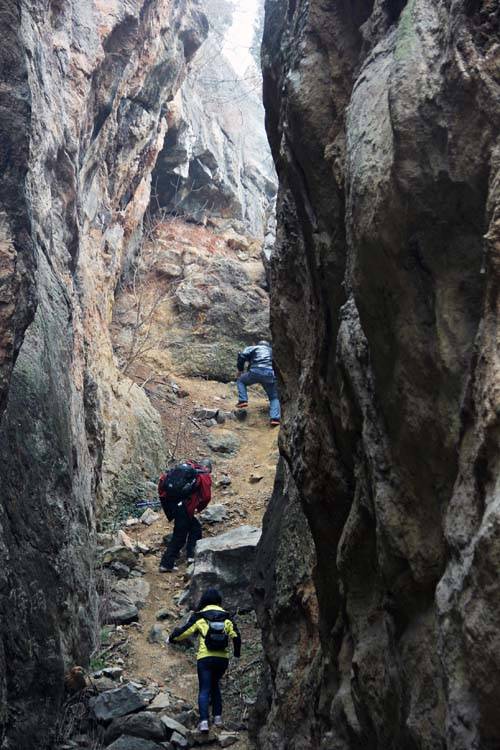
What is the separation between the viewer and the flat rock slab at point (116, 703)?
26.1 feet

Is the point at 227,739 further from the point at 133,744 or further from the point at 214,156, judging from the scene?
the point at 214,156

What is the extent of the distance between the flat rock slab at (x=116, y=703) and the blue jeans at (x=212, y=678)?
70 cm

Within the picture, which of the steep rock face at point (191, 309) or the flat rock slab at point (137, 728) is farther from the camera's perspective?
the steep rock face at point (191, 309)

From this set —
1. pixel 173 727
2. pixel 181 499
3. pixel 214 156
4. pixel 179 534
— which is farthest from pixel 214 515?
pixel 214 156

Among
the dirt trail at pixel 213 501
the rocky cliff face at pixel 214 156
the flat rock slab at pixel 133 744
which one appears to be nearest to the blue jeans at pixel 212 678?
the dirt trail at pixel 213 501

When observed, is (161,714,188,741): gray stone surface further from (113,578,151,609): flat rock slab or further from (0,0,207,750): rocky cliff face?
(113,578,151,609): flat rock slab

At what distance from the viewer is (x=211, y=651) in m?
8.29

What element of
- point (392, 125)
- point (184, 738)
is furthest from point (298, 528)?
point (392, 125)

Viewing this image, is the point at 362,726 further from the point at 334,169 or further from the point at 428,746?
the point at 334,169

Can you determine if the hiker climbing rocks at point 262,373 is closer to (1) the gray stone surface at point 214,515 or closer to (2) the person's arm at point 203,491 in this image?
(1) the gray stone surface at point 214,515

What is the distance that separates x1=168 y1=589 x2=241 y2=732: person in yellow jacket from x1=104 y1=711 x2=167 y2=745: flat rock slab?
0.44 m

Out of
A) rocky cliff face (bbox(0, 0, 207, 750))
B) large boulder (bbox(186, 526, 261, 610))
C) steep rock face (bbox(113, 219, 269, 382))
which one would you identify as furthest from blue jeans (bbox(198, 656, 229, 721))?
steep rock face (bbox(113, 219, 269, 382))

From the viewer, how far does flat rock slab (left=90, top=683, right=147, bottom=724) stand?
7.95 metres

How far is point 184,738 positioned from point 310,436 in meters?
3.59
